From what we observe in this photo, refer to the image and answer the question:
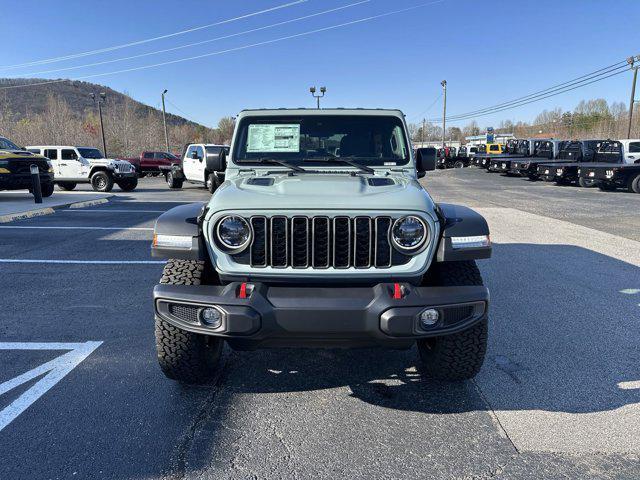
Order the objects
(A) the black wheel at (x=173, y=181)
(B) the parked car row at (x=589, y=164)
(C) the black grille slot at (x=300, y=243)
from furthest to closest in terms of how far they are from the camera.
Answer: (A) the black wheel at (x=173, y=181) → (B) the parked car row at (x=589, y=164) → (C) the black grille slot at (x=300, y=243)

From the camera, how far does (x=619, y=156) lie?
60.6 feet

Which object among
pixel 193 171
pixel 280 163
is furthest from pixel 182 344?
pixel 193 171

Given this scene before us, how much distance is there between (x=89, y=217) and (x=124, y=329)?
27.5 ft

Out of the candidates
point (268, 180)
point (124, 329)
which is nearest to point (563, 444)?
Result: point (268, 180)

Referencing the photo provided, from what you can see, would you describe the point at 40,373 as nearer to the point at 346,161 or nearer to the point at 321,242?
the point at 321,242

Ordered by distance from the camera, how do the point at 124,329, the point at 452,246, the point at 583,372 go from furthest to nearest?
the point at 124,329, the point at 583,372, the point at 452,246

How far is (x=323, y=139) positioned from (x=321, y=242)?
159cm

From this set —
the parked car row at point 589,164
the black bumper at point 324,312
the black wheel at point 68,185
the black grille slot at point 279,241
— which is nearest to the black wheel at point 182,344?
the black bumper at point 324,312

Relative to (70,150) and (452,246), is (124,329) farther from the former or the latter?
(70,150)

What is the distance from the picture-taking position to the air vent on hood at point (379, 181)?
130 inches

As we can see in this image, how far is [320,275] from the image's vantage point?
2.72 m

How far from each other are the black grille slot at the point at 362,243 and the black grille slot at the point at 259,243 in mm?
526

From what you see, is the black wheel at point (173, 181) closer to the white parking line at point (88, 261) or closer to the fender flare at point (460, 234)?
the white parking line at point (88, 261)

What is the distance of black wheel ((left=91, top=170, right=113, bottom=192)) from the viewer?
1898 cm
